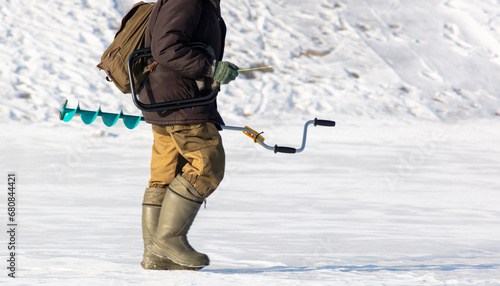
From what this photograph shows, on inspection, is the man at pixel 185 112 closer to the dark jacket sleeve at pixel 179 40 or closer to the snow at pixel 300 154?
the dark jacket sleeve at pixel 179 40

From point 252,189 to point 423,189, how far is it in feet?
6.10

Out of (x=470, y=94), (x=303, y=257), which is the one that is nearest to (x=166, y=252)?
(x=303, y=257)

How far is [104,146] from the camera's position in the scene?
9.37 m

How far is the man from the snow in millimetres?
199

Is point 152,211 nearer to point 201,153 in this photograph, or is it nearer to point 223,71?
point 201,153

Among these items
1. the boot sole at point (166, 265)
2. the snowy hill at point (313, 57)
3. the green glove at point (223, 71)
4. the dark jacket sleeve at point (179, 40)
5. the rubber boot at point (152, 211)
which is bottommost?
the snowy hill at point (313, 57)

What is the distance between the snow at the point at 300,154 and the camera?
3.73 m

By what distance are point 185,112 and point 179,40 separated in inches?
13.5

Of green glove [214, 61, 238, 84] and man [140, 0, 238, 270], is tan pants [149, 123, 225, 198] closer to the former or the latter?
man [140, 0, 238, 270]

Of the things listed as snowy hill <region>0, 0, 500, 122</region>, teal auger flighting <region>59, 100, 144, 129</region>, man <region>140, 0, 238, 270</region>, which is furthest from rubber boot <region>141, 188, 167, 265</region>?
snowy hill <region>0, 0, 500, 122</region>

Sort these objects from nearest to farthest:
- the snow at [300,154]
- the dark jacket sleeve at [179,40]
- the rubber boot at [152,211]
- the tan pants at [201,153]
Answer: the dark jacket sleeve at [179,40] < the tan pants at [201,153] < the rubber boot at [152,211] < the snow at [300,154]

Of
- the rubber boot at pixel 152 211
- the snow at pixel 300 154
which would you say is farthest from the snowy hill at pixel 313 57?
the rubber boot at pixel 152 211

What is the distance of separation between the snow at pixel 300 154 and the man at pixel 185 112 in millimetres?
199

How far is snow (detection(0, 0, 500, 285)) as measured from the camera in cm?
373
